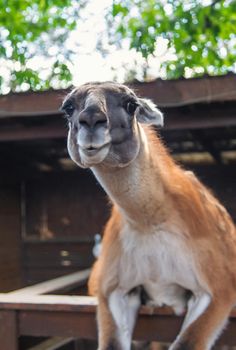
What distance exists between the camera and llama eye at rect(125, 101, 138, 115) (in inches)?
135

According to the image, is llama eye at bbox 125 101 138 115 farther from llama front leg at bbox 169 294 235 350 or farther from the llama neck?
llama front leg at bbox 169 294 235 350

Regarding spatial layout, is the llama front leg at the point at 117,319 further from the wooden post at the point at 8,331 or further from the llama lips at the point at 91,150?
the llama lips at the point at 91,150

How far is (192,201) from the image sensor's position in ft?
13.4

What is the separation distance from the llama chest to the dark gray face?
64 cm

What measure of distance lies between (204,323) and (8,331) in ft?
4.77

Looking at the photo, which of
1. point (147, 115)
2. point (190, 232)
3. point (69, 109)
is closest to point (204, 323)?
point (190, 232)

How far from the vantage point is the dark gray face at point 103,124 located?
310 centimetres

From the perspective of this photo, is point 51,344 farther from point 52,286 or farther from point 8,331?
point 8,331

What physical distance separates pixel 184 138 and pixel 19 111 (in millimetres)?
2402

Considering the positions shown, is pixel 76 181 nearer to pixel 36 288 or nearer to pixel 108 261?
pixel 36 288

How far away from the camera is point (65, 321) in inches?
166

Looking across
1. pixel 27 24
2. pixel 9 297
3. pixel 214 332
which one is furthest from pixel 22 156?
pixel 27 24

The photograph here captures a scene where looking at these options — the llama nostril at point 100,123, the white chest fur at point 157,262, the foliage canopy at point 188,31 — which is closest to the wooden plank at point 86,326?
the white chest fur at point 157,262

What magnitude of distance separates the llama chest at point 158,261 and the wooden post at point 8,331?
3.11 feet
